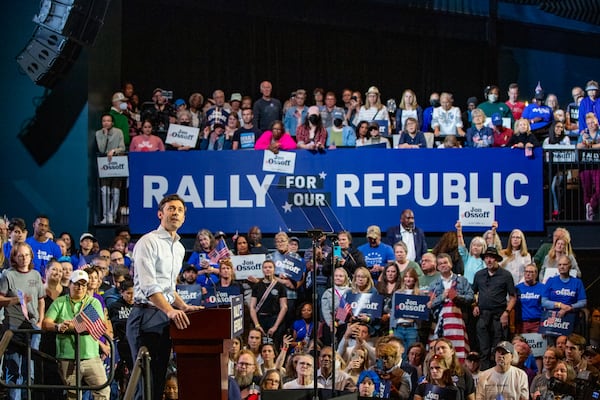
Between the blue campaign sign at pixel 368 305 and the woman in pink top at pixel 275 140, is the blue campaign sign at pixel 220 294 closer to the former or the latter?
the blue campaign sign at pixel 368 305

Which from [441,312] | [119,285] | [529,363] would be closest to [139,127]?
[119,285]

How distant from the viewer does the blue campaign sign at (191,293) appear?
478 inches

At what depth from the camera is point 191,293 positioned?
12.2m

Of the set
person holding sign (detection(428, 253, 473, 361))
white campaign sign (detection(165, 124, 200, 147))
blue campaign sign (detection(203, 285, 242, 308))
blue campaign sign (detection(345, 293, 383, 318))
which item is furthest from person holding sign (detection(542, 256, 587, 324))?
white campaign sign (detection(165, 124, 200, 147))

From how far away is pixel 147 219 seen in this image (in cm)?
1546

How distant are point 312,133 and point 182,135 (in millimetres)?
1875

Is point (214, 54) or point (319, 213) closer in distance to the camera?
point (319, 213)

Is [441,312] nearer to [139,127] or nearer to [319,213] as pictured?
[319,213]

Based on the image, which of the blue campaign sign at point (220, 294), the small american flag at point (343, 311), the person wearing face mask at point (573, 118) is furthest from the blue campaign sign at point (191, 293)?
the person wearing face mask at point (573, 118)

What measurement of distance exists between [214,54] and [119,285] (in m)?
8.39

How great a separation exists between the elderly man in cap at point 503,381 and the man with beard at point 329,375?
1.26 meters

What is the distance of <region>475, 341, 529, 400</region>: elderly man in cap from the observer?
10.2 metres

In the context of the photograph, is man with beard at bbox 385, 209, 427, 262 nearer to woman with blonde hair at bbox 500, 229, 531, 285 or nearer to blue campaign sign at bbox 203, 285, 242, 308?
woman with blonde hair at bbox 500, 229, 531, 285

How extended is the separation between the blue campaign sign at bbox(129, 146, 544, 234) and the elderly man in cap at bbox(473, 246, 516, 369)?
8.77 ft
